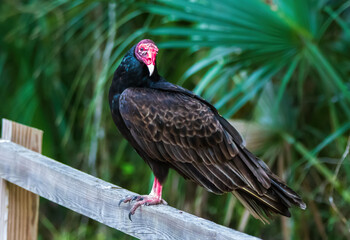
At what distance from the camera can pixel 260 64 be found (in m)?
2.90

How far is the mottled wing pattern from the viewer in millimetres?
2188

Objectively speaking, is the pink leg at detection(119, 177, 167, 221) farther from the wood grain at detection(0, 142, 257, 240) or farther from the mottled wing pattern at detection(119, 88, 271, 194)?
the mottled wing pattern at detection(119, 88, 271, 194)

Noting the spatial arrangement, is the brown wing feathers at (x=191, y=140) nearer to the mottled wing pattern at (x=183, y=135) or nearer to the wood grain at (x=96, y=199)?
the mottled wing pattern at (x=183, y=135)

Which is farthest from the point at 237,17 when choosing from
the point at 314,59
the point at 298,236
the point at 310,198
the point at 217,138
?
the point at 298,236

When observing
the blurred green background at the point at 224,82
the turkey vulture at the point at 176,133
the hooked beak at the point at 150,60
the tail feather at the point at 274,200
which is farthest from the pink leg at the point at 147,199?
the blurred green background at the point at 224,82

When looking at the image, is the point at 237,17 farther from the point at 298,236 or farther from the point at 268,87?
the point at 298,236

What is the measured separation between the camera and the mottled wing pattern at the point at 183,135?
86.1 inches

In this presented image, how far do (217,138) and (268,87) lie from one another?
129 cm

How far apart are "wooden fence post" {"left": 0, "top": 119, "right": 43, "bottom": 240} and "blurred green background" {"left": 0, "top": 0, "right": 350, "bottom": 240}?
72 centimetres

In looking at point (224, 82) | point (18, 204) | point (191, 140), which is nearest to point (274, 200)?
point (191, 140)

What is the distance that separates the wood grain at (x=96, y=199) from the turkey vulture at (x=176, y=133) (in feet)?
1.05

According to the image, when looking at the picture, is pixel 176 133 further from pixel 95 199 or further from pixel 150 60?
pixel 95 199

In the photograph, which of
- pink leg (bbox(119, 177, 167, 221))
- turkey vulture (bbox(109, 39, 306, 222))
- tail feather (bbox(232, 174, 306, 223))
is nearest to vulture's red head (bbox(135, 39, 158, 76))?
turkey vulture (bbox(109, 39, 306, 222))

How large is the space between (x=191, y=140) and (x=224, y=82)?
0.98m
